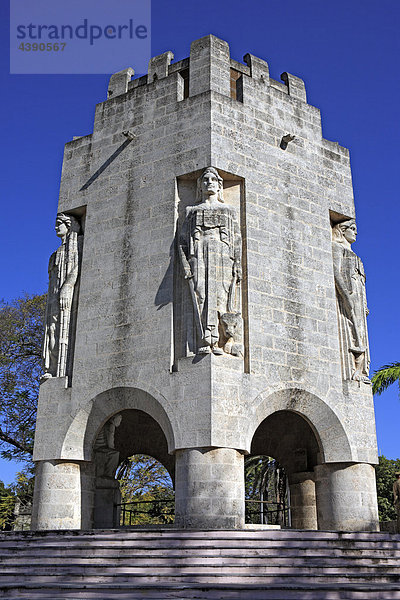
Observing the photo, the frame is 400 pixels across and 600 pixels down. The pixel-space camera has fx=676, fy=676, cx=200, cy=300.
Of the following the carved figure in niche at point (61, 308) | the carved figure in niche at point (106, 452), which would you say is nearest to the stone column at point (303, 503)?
the carved figure in niche at point (106, 452)

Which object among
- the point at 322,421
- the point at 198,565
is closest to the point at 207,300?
the point at 322,421

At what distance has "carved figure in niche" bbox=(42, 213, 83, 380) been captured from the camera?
14092mm

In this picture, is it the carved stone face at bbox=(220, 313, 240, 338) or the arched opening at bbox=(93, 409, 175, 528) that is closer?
the carved stone face at bbox=(220, 313, 240, 338)

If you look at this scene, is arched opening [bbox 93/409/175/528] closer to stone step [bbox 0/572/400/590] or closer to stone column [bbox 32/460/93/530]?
stone column [bbox 32/460/93/530]

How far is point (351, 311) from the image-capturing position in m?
14.4

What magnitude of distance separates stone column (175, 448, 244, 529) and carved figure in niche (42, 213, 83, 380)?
373 cm

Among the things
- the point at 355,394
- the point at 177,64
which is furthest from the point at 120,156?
the point at 355,394

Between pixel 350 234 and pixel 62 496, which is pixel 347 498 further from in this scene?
pixel 350 234

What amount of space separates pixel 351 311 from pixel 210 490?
524 centimetres

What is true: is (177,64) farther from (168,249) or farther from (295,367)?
(295,367)

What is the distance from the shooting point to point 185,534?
32.2 ft

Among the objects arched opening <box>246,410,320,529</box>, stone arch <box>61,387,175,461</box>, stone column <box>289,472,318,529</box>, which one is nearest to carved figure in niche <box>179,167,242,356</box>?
stone arch <box>61,387,175,461</box>

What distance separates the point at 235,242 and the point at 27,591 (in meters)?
7.31

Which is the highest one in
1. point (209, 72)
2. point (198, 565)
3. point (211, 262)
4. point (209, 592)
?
point (209, 72)
